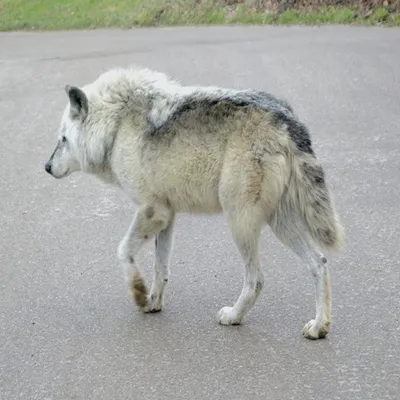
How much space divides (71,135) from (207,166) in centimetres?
119

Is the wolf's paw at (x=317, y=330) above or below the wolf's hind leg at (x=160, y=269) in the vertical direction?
above

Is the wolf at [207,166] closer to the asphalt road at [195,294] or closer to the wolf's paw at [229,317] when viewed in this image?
the wolf's paw at [229,317]

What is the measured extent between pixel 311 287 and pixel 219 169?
3.99 feet

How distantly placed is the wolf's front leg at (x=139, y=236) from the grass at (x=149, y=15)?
12.6m

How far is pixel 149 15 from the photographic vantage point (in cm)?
2078

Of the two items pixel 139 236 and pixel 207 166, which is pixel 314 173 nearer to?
pixel 207 166

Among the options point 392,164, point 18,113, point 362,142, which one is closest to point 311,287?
point 392,164

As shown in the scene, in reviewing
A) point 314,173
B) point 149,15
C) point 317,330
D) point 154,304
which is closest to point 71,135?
point 154,304

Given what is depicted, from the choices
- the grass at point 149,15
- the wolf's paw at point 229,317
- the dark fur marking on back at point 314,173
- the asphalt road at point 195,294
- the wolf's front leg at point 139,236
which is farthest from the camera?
the grass at point 149,15

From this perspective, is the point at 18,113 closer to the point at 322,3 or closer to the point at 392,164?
the point at 392,164

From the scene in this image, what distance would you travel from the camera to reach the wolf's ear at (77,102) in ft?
21.1

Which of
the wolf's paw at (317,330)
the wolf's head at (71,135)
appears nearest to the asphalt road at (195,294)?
the wolf's paw at (317,330)

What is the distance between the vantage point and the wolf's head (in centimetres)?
649

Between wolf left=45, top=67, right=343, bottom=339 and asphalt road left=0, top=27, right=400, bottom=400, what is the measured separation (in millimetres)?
264
